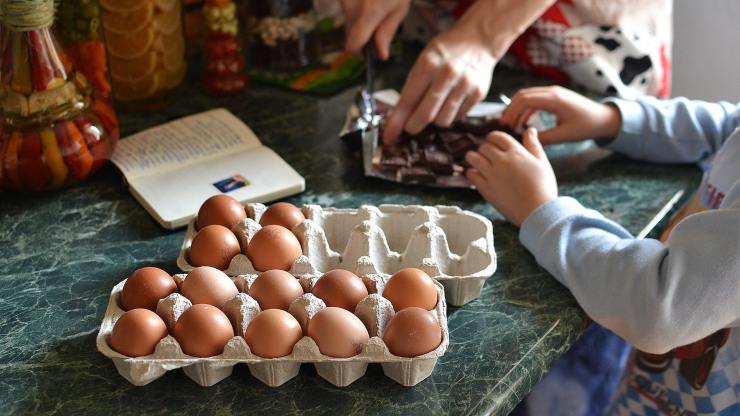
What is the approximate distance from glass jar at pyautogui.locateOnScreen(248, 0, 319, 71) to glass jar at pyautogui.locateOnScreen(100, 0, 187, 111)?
172 mm

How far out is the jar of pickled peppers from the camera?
1230 mm

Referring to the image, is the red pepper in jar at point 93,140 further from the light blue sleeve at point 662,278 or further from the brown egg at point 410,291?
the light blue sleeve at point 662,278

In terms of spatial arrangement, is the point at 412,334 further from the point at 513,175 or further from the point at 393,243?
the point at 513,175

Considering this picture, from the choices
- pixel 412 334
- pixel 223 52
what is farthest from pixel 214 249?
pixel 223 52

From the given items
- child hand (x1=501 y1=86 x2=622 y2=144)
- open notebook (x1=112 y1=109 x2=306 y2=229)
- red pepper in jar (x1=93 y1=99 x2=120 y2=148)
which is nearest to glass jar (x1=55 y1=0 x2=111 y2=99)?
red pepper in jar (x1=93 y1=99 x2=120 y2=148)

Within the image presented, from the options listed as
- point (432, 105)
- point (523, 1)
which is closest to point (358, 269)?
point (432, 105)

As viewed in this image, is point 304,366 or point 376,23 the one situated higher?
point 376,23

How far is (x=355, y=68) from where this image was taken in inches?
71.0

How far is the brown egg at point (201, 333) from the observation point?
3.09 feet

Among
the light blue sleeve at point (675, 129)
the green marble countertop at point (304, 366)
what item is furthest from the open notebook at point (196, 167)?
the light blue sleeve at point (675, 129)

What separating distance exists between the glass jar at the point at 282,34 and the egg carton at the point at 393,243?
0.65m

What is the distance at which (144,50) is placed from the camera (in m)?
1.57

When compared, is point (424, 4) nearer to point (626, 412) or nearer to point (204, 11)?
point (204, 11)

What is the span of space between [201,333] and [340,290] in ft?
0.56
